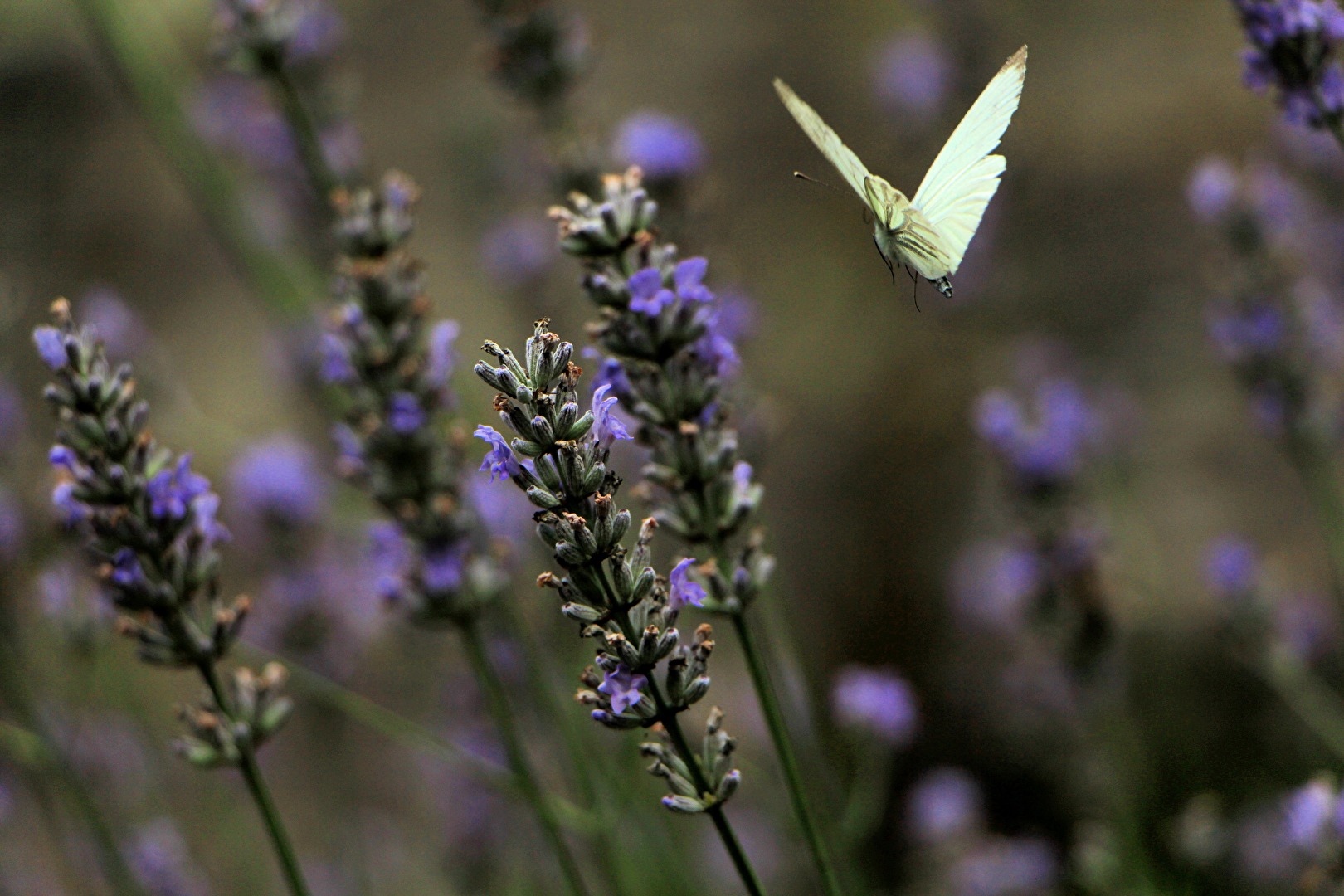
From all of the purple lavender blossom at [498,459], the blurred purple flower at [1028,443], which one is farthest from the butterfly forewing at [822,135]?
the blurred purple flower at [1028,443]

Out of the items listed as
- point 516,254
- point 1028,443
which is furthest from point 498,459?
point 516,254

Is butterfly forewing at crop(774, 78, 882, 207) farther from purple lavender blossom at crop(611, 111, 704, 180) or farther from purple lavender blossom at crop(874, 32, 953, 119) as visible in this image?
purple lavender blossom at crop(874, 32, 953, 119)

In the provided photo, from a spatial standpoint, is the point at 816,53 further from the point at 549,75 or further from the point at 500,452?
the point at 500,452

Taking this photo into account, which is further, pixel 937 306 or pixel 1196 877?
pixel 937 306

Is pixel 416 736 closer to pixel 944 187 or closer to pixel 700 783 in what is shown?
pixel 700 783

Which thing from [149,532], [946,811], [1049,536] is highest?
[149,532]

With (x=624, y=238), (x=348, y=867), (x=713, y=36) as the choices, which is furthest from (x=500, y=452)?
(x=713, y=36)

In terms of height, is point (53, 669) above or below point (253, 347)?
below
